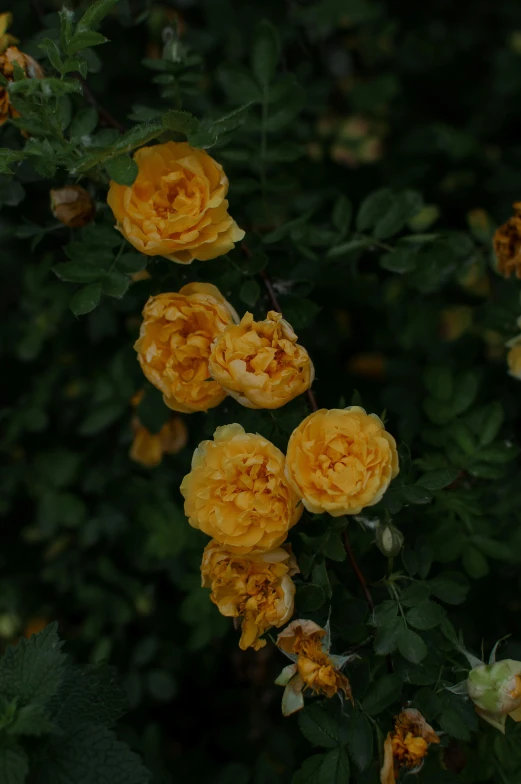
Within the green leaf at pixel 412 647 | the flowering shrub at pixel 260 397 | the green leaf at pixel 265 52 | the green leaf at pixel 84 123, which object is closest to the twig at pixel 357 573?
the flowering shrub at pixel 260 397

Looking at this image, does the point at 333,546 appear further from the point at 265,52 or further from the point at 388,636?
the point at 265,52

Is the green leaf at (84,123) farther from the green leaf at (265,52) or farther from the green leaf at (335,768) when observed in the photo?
the green leaf at (335,768)

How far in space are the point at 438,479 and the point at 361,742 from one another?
1.36ft

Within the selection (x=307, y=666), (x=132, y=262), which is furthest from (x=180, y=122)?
(x=307, y=666)

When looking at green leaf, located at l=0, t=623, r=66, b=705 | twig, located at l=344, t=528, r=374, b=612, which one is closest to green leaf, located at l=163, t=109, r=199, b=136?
twig, located at l=344, t=528, r=374, b=612

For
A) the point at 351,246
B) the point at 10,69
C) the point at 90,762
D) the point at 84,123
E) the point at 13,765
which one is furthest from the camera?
the point at 351,246

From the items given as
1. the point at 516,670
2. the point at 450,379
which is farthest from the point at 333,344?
the point at 516,670

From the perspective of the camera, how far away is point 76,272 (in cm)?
135

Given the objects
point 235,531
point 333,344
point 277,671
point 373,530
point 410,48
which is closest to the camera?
point 235,531

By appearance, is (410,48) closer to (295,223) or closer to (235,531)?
(295,223)

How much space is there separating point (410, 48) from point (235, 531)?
1.88 metres

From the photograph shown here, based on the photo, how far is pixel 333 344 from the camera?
2.06 m

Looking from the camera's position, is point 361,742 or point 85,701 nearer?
point 361,742

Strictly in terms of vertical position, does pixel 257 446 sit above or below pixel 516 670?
above
